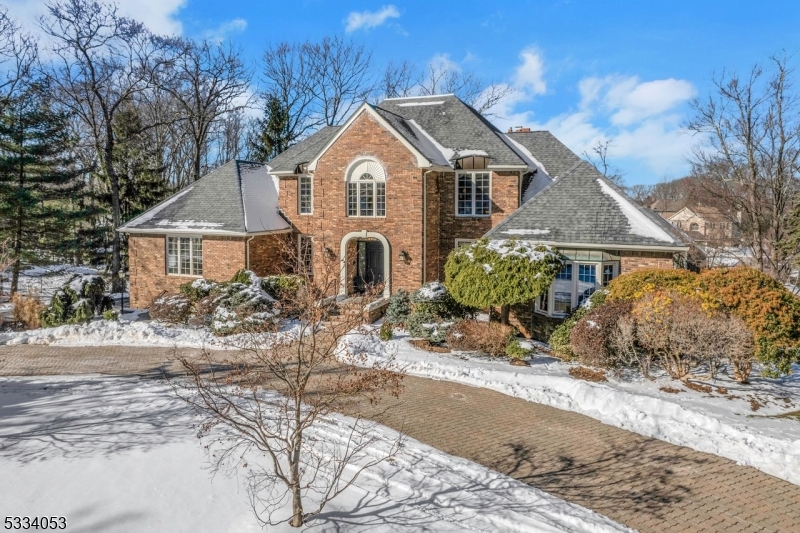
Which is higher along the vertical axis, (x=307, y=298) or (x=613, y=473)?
(x=307, y=298)

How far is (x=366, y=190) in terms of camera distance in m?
20.7

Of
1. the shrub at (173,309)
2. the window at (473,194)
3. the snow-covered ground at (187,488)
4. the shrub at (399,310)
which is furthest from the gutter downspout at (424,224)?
the snow-covered ground at (187,488)

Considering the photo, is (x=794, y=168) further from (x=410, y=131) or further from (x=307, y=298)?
(x=307, y=298)

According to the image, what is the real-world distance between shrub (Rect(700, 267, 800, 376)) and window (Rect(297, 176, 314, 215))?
1555cm

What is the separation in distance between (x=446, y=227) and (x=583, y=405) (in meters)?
11.4

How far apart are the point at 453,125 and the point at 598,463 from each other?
17037 millimetres

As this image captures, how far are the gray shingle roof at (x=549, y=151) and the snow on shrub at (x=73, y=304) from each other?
60.0 ft

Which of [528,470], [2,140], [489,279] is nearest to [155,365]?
[489,279]

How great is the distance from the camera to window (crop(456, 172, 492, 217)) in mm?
21098

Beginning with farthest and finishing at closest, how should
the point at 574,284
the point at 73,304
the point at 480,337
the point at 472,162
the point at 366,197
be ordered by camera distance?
the point at 472,162 → the point at 366,197 → the point at 73,304 → the point at 574,284 → the point at 480,337

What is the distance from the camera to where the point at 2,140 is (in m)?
23.4

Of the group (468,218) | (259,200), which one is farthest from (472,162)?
(259,200)

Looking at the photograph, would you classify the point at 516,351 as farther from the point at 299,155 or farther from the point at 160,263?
the point at 160,263

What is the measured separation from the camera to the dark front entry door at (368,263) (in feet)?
73.0
